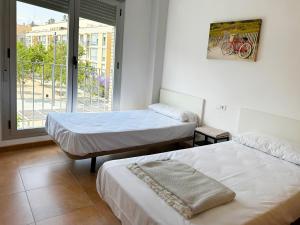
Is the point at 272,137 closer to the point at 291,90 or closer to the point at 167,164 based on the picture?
the point at 291,90

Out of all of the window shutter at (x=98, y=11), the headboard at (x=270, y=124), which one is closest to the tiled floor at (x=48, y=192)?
the headboard at (x=270, y=124)

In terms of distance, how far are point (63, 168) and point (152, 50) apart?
8.26 feet

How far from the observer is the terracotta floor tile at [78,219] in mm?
2119

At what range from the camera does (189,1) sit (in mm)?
3988

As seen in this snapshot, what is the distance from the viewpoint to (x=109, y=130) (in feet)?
9.87

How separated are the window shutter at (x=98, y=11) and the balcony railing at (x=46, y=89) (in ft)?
2.57

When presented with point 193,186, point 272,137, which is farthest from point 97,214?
point 272,137

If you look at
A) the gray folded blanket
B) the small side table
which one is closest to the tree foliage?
the small side table

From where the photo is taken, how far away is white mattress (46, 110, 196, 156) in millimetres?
2804

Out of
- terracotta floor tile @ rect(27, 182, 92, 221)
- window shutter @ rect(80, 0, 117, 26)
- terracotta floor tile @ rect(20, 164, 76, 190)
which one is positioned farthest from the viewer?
window shutter @ rect(80, 0, 117, 26)

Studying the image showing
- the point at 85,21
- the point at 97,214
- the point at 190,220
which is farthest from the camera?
the point at 85,21

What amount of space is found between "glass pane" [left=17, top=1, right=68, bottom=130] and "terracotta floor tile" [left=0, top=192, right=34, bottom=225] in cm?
146

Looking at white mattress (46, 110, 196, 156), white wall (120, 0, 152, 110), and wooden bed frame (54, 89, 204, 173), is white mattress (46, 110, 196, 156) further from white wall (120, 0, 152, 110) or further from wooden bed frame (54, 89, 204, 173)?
white wall (120, 0, 152, 110)

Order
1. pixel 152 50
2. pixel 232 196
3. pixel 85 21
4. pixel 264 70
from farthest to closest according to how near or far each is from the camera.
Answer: pixel 152 50, pixel 85 21, pixel 264 70, pixel 232 196
